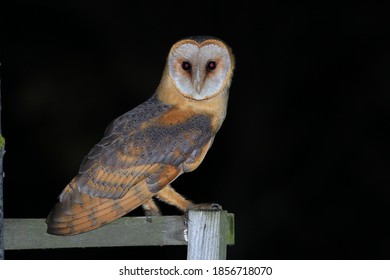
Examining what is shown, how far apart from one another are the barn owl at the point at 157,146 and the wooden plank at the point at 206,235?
15 centimetres

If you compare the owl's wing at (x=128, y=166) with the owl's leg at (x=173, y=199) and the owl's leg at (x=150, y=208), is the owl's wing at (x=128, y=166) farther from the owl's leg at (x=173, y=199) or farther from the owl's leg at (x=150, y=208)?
the owl's leg at (x=150, y=208)

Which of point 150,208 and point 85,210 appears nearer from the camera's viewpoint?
point 85,210

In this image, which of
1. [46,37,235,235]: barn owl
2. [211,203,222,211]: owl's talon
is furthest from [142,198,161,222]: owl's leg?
[211,203,222,211]: owl's talon

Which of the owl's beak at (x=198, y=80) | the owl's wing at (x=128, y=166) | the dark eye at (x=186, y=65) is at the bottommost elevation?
the owl's wing at (x=128, y=166)

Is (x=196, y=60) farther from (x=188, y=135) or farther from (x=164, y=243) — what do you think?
(x=164, y=243)

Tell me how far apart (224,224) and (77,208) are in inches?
20.7

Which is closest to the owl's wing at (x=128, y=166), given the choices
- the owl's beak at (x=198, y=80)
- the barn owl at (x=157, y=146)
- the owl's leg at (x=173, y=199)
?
the barn owl at (x=157, y=146)

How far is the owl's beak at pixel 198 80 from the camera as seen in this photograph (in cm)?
235

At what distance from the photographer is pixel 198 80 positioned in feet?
7.79

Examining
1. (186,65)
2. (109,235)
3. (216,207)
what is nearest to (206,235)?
(216,207)

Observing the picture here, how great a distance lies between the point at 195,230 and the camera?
7.02 feet

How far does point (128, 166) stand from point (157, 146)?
165 mm

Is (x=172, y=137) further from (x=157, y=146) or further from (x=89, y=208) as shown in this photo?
(x=89, y=208)
